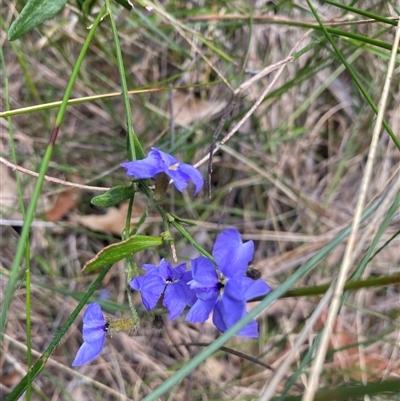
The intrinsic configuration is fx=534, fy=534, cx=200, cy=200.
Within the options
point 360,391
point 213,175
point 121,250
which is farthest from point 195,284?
point 213,175

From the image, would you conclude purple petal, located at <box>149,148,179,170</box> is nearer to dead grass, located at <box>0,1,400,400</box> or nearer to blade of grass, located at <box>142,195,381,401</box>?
blade of grass, located at <box>142,195,381,401</box>

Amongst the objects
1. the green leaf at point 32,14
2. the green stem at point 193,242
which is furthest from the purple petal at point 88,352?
the green leaf at point 32,14

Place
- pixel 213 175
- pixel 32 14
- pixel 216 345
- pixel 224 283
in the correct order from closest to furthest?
pixel 216 345, pixel 224 283, pixel 32 14, pixel 213 175

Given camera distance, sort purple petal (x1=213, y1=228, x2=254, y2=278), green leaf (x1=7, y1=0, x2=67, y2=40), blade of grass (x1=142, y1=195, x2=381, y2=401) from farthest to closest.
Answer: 1. green leaf (x1=7, y1=0, x2=67, y2=40)
2. purple petal (x1=213, y1=228, x2=254, y2=278)
3. blade of grass (x1=142, y1=195, x2=381, y2=401)

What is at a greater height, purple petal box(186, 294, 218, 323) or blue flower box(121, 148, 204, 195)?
blue flower box(121, 148, 204, 195)

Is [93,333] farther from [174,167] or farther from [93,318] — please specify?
[174,167]

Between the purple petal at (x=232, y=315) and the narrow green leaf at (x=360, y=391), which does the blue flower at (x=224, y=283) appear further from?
the narrow green leaf at (x=360, y=391)

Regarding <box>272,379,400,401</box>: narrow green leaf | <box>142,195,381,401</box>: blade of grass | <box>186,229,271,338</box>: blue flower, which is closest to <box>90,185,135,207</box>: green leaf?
<box>186,229,271,338</box>: blue flower
